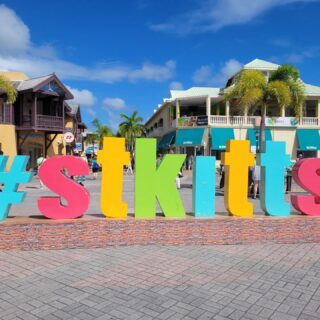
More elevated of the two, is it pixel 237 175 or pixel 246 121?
→ pixel 246 121

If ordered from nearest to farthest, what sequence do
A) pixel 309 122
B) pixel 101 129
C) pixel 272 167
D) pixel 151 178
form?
pixel 151 178
pixel 272 167
pixel 309 122
pixel 101 129

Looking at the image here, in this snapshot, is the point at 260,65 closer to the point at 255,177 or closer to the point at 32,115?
the point at 32,115

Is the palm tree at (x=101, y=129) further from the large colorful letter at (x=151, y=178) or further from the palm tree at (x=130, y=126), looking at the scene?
the large colorful letter at (x=151, y=178)

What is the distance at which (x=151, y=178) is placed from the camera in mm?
7320

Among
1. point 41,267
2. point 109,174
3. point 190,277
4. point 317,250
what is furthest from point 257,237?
point 41,267

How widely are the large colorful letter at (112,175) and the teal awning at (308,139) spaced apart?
32805 millimetres

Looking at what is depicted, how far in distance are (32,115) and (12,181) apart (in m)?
24.5

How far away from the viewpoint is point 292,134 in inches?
1491

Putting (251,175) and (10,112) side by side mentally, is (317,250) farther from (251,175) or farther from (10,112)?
(10,112)

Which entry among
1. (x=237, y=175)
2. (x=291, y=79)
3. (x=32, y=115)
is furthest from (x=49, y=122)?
(x=237, y=175)

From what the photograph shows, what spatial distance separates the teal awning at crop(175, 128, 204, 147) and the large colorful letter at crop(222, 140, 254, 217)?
94.6 feet

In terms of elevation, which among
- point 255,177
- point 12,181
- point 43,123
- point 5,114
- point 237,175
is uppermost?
point 5,114

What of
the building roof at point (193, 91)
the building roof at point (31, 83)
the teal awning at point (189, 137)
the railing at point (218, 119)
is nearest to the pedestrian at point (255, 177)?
the building roof at point (31, 83)

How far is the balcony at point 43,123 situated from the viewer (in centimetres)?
2997
